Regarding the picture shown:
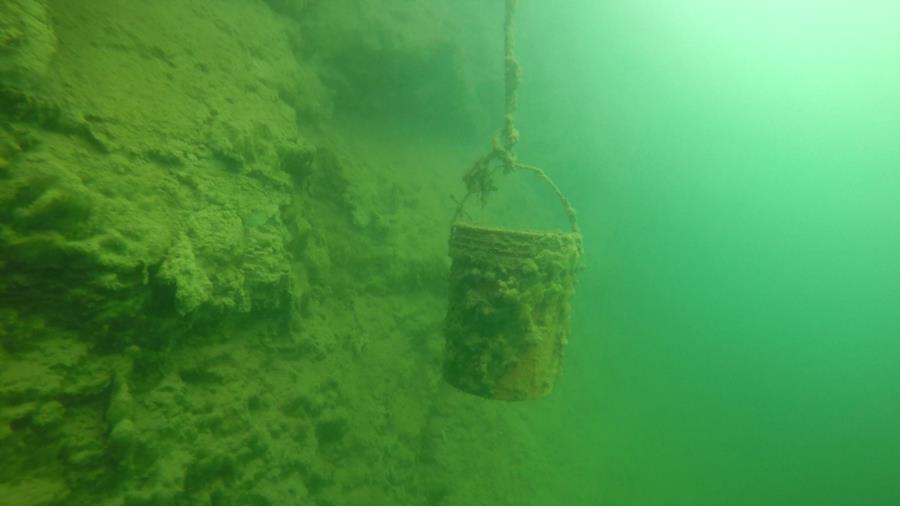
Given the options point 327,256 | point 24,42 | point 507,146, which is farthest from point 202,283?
point 507,146

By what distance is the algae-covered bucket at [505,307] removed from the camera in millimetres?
2660

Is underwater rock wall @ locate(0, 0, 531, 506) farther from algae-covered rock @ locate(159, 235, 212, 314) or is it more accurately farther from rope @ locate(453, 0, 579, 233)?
rope @ locate(453, 0, 579, 233)

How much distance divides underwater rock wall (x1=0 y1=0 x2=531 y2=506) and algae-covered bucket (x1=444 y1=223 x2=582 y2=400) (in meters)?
1.08

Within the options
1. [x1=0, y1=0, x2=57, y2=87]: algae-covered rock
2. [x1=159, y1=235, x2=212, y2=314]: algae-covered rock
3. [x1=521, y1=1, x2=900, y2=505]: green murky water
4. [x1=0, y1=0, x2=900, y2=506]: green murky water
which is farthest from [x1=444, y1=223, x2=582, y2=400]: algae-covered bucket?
[x1=521, y1=1, x2=900, y2=505]: green murky water

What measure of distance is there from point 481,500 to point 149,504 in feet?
11.3

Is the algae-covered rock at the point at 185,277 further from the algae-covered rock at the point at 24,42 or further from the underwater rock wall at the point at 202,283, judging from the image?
the algae-covered rock at the point at 24,42

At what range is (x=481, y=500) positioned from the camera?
4.52 meters

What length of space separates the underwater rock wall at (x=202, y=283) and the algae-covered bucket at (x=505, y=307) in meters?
1.08

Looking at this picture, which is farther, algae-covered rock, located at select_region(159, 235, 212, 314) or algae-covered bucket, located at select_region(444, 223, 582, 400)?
algae-covered bucket, located at select_region(444, 223, 582, 400)

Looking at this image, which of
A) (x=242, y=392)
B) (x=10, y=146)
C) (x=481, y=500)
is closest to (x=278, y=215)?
(x=242, y=392)

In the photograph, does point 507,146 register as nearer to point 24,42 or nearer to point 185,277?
point 185,277

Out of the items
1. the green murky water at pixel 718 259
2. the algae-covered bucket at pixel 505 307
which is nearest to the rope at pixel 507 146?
the algae-covered bucket at pixel 505 307

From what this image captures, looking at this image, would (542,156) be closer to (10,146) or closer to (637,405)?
(637,405)

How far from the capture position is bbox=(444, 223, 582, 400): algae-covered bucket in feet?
8.73
